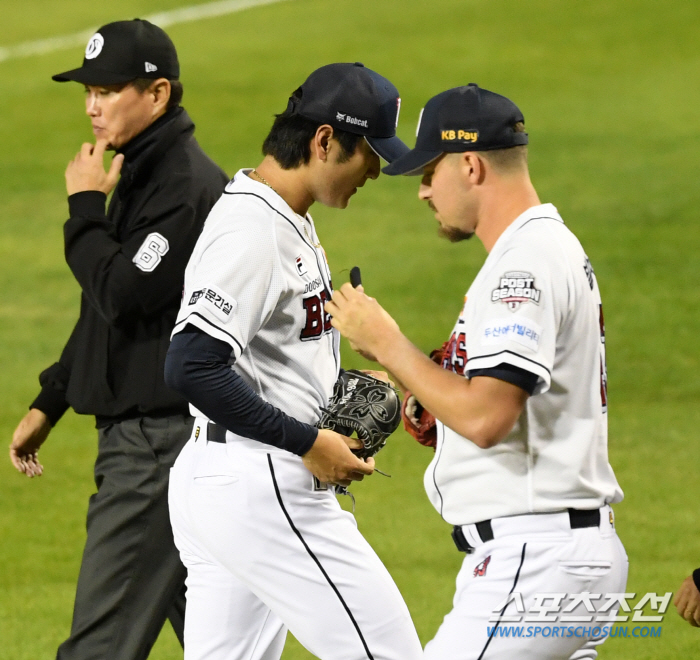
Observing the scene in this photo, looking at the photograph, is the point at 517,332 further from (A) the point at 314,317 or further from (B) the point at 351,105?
(B) the point at 351,105

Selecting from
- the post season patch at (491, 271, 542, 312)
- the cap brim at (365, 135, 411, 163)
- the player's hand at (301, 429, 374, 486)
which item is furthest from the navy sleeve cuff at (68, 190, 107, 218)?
the post season patch at (491, 271, 542, 312)

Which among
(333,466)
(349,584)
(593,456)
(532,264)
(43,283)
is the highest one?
(532,264)

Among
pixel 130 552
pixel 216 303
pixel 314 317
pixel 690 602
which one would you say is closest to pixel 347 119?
pixel 314 317

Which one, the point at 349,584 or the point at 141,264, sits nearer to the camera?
the point at 349,584

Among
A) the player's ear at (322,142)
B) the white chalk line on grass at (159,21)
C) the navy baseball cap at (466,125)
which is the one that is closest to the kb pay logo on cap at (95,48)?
the player's ear at (322,142)

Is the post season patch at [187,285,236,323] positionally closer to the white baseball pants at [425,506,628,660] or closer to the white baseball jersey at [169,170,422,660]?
the white baseball jersey at [169,170,422,660]

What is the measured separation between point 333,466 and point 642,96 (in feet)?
59.7

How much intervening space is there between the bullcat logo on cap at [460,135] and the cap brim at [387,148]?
1.77 feet

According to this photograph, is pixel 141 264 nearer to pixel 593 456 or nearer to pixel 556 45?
pixel 593 456

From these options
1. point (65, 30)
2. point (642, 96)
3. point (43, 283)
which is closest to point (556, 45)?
point (642, 96)

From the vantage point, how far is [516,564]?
3.24 m

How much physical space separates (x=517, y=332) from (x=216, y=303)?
3.34 ft

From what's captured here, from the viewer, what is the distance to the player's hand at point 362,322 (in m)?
3.36

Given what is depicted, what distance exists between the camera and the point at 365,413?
3.96 m
